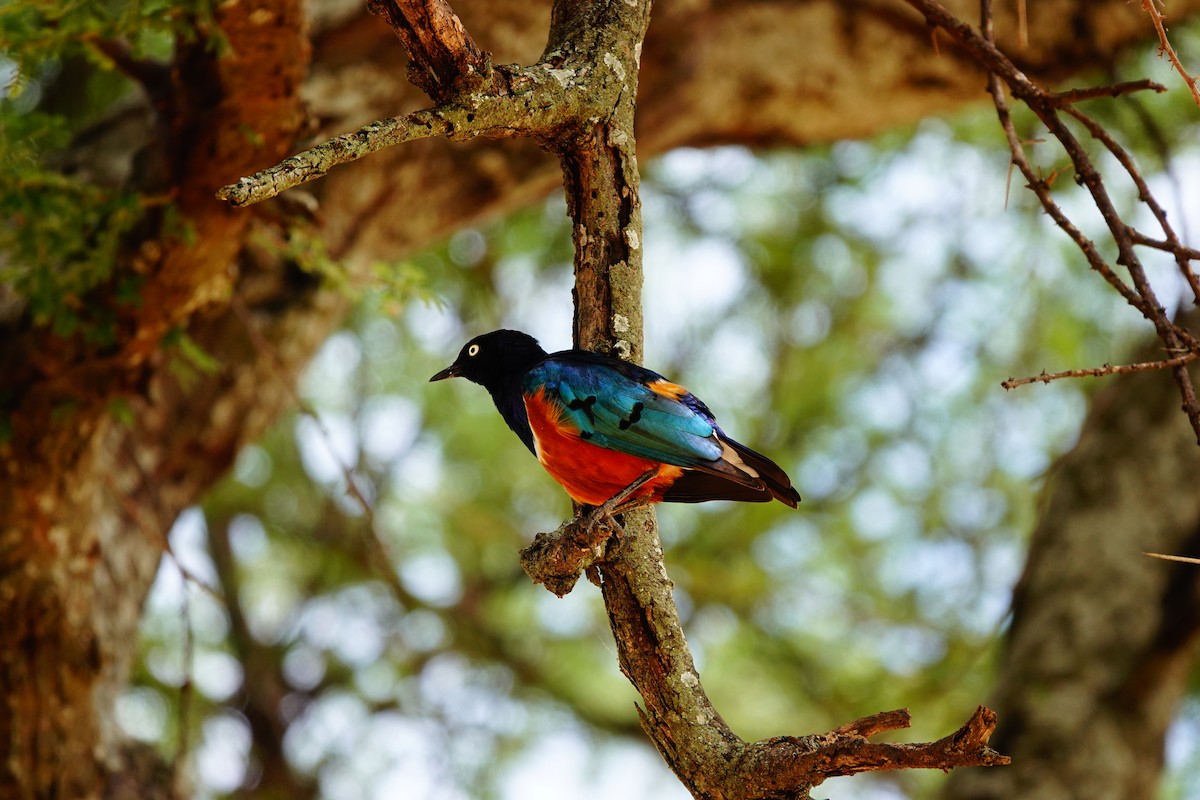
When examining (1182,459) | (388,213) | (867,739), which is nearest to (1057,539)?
(1182,459)

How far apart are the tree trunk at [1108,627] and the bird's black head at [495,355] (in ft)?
9.29

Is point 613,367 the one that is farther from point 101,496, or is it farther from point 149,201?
point 101,496

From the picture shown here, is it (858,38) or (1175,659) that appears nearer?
(1175,659)

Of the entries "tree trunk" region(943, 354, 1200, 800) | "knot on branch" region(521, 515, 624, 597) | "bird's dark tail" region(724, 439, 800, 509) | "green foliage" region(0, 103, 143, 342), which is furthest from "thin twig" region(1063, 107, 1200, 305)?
"green foliage" region(0, 103, 143, 342)

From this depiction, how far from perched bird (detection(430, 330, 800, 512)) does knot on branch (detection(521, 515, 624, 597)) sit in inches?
3.8

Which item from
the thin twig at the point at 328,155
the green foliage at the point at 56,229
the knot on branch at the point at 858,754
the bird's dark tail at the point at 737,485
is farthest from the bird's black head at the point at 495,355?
the knot on branch at the point at 858,754

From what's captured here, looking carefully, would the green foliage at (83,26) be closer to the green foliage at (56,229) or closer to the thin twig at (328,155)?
the green foliage at (56,229)

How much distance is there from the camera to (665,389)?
2.80m

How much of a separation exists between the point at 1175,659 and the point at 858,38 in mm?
3549

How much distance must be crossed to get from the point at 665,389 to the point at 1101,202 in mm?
1104

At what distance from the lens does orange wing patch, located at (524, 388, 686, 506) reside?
2.74m

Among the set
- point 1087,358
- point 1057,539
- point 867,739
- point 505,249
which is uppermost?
point 505,249

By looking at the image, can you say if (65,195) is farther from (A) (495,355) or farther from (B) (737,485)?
(B) (737,485)

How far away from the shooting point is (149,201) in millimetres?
3713
